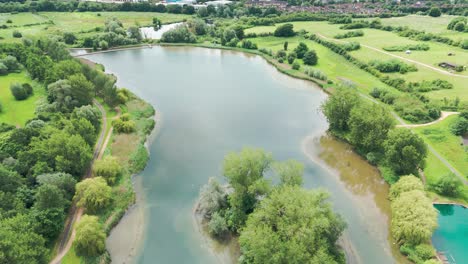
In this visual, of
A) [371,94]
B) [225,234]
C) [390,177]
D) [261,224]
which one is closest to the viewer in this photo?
[261,224]

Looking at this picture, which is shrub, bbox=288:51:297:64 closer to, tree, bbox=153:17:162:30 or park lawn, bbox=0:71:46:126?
tree, bbox=153:17:162:30

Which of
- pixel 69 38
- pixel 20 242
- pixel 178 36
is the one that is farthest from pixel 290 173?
pixel 69 38

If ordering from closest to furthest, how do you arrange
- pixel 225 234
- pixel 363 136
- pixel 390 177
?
pixel 225 234, pixel 390 177, pixel 363 136

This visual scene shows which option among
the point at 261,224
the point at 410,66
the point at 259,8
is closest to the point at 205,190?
the point at 261,224

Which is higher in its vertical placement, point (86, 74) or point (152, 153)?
point (86, 74)

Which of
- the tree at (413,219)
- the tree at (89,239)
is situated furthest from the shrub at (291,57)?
the tree at (89,239)

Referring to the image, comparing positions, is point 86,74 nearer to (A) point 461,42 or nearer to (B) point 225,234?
(B) point 225,234

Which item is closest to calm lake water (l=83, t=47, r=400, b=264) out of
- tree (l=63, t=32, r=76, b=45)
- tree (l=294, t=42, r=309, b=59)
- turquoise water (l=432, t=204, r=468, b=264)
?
turquoise water (l=432, t=204, r=468, b=264)
